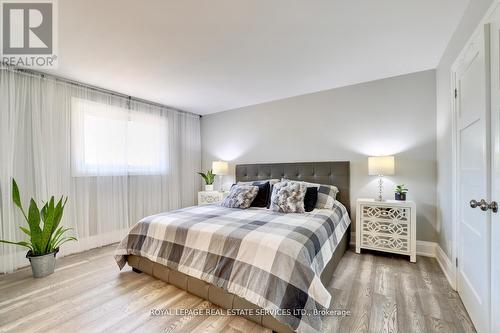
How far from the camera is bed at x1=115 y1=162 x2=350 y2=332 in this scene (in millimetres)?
1364

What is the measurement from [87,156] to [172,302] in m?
2.48

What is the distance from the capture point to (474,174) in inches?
58.2

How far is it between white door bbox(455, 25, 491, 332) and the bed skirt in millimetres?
970

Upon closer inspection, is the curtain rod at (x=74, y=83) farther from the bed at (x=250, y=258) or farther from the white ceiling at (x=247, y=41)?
the bed at (x=250, y=258)

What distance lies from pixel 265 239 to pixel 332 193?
1.65m

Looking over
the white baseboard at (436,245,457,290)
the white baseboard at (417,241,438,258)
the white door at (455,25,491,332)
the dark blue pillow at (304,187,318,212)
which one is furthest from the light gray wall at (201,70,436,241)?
the white door at (455,25,491,332)

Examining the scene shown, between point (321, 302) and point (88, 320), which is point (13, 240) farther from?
point (321, 302)

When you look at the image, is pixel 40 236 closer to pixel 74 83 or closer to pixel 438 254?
pixel 74 83

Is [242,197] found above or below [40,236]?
above

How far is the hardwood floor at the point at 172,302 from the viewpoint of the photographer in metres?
1.50

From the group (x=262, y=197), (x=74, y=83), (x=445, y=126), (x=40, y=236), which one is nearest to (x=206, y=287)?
(x=262, y=197)

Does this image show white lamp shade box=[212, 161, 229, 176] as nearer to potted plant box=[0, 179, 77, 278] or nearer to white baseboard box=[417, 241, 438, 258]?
potted plant box=[0, 179, 77, 278]

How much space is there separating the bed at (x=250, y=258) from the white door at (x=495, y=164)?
34.9 inches

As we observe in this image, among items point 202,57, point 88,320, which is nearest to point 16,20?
point 202,57
